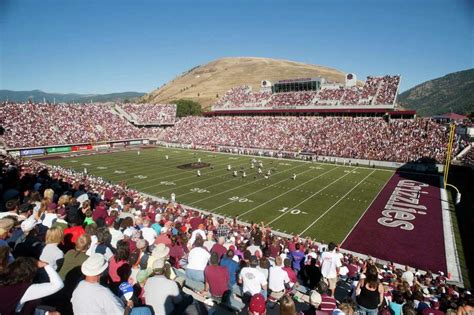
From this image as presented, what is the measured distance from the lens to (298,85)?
65.9 metres

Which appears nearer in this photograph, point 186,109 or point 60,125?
point 60,125

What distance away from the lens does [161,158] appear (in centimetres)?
4647

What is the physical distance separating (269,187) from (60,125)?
48340 millimetres

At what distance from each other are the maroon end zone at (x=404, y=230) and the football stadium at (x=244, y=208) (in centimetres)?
13

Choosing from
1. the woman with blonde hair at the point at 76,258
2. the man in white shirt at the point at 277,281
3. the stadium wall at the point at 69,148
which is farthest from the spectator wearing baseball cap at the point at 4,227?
the stadium wall at the point at 69,148

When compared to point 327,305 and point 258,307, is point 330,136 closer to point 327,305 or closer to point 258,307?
point 327,305

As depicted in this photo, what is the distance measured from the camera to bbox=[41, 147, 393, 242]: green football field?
20.8 metres

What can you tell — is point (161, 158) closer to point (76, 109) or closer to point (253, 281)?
point (76, 109)

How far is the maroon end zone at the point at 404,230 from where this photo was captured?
15789 mm

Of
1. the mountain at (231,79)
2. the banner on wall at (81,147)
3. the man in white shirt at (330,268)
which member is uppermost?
the mountain at (231,79)

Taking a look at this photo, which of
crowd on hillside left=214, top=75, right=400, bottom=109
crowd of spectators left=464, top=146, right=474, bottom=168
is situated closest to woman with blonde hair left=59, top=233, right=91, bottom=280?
crowd of spectators left=464, top=146, right=474, bottom=168

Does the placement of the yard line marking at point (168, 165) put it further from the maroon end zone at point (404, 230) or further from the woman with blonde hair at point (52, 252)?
the woman with blonde hair at point (52, 252)

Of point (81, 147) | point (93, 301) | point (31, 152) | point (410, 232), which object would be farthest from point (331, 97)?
point (93, 301)

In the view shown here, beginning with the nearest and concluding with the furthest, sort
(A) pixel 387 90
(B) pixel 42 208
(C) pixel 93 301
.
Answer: (C) pixel 93 301
(B) pixel 42 208
(A) pixel 387 90
